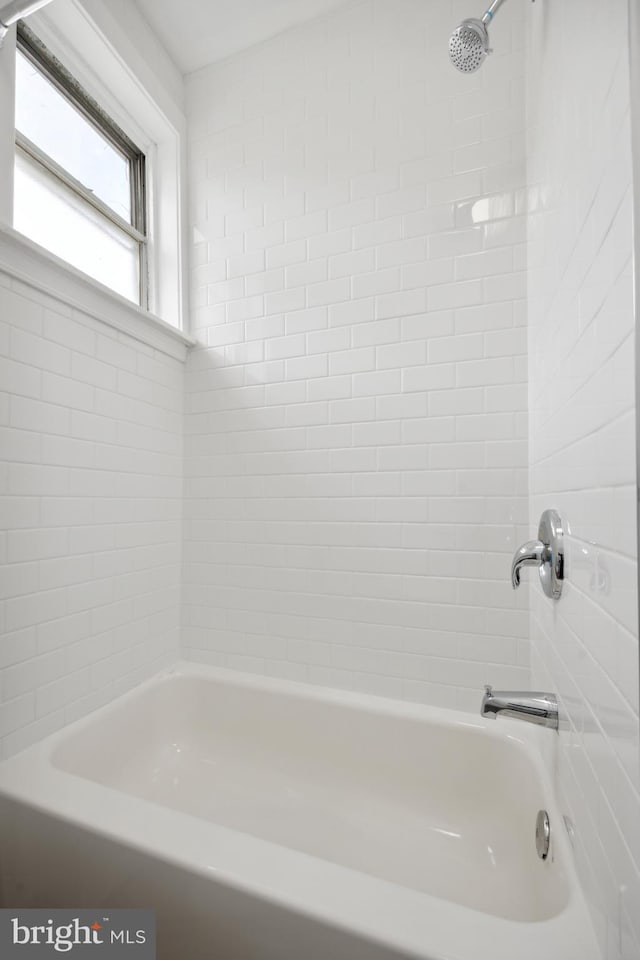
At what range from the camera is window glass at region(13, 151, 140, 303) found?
160 cm

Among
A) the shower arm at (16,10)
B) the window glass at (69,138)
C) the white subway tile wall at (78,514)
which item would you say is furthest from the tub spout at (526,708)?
the window glass at (69,138)

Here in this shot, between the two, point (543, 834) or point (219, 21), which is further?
point (219, 21)

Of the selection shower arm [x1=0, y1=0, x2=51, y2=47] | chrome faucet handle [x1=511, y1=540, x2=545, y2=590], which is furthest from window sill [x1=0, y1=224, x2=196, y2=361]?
chrome faucet handle [x1=511, y1=540, x2=545, y2=590]

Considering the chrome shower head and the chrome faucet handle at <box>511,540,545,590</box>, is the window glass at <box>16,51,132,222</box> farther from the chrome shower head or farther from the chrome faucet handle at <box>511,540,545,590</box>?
the chrome faucet handle at <box>511,540,545,590</box>

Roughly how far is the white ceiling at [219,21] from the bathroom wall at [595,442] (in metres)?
1.17

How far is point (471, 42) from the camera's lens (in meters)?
1.30

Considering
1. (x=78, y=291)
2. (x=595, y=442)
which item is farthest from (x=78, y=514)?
(x=595, y=442)

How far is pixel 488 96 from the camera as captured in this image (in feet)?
5.57

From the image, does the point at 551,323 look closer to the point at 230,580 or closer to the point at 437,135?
the point at 437,135

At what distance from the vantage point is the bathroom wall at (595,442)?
1.92ft

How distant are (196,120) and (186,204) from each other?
0.37m

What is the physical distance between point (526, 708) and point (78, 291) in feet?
5.70

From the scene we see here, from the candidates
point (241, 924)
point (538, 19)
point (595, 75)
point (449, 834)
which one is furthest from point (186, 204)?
point (449, 834)

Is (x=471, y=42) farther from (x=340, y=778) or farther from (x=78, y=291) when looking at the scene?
(x=340, y=778)
